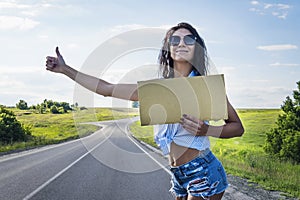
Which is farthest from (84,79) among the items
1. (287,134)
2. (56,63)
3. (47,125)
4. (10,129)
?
(47,125)

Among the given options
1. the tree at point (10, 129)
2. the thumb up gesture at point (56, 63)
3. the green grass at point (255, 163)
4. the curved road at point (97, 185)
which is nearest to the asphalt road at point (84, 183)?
the curved road at point (97, 185)

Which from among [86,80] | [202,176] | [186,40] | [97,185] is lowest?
[97,185]

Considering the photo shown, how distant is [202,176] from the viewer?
7.68ft

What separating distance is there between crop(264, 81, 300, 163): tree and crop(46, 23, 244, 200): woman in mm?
12035

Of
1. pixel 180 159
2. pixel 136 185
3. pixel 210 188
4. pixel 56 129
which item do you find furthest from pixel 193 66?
pixel 56 129

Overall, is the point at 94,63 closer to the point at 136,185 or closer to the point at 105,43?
the point at 105,43

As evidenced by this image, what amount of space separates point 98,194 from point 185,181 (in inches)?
241

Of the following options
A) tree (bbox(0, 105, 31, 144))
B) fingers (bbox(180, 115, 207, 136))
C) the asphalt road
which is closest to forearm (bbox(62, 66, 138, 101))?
fingers (bbox(180, 115, 207, 136))

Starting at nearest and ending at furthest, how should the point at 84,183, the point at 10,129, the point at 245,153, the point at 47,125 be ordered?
the point at 84,183, the point at 245,153, the point at 10,129, the point at 47,125

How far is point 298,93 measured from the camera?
14.7 m

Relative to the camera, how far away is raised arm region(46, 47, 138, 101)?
7.20 feet

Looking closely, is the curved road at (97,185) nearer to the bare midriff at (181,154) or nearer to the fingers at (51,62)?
the bare midriff at (181,154)

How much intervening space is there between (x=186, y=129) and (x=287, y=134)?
501 inches

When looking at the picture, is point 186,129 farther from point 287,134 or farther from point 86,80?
point 287,134
